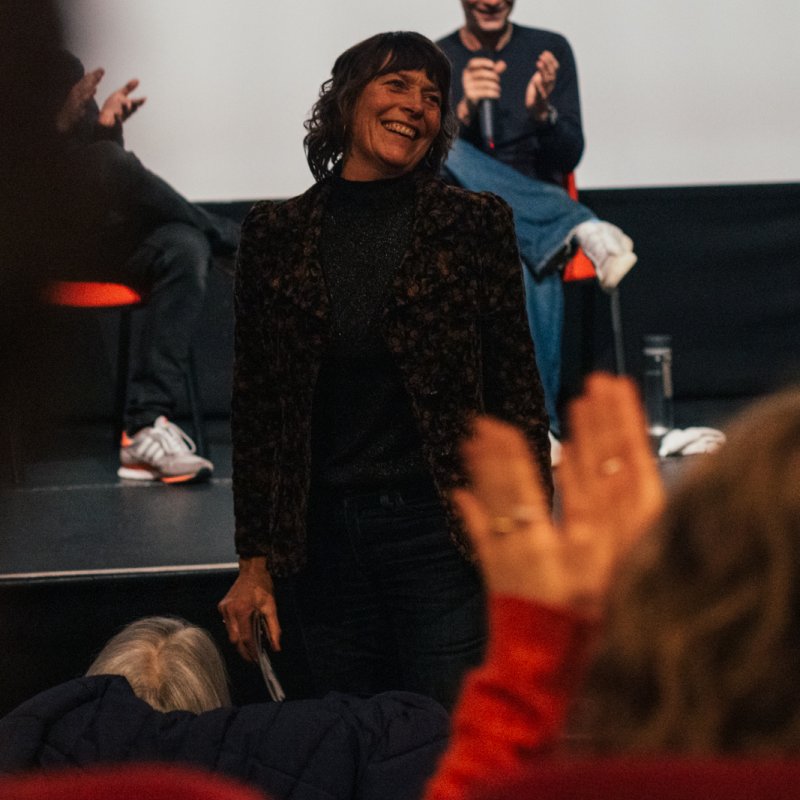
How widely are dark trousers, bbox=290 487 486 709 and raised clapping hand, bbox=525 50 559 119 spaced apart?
77.2 inches

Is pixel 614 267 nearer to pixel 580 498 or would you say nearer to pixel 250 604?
pixel 250 604

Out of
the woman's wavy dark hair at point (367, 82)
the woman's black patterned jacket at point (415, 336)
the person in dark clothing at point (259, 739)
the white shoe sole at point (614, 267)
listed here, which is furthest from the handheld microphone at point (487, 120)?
the person in dark clothing at point (259, 739)

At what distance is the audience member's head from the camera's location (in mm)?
459

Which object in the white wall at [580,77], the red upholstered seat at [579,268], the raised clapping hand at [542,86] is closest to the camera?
the raised clapping hand at [542,86]

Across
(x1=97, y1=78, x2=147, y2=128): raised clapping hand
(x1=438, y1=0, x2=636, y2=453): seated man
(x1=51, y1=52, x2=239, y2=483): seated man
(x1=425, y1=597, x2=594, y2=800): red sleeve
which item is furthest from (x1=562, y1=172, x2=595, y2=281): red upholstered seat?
(x1=425, y1=597, x2=594, y2=800): red sleeve

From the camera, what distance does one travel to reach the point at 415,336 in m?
1.40

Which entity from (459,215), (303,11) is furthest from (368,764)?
(303,11)

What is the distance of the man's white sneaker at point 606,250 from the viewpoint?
3.26m

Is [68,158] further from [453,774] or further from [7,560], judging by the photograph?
[7,560]

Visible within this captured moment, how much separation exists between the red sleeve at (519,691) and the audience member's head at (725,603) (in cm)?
10

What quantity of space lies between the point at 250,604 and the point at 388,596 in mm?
161

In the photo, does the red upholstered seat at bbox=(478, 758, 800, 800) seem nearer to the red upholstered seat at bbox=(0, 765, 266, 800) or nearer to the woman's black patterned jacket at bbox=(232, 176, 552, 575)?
the red upholstered seat at bbox=(0, 765, 266, 800)

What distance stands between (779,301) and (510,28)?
1.41m

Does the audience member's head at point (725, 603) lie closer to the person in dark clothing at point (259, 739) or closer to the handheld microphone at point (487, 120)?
the person in dark clothing at point (259, 739)
